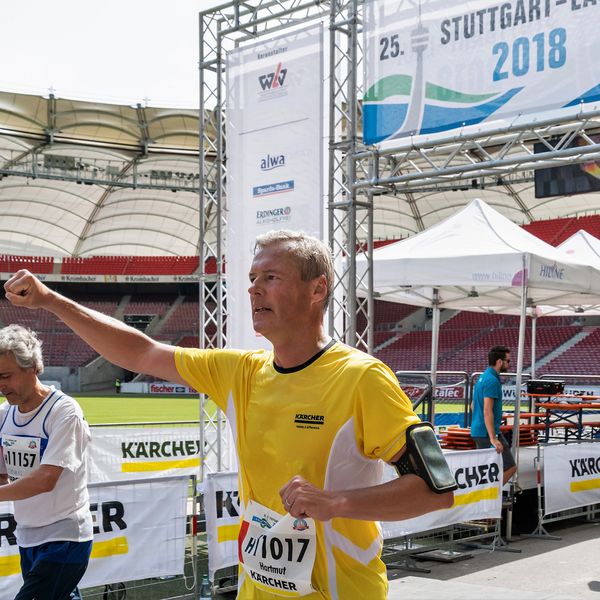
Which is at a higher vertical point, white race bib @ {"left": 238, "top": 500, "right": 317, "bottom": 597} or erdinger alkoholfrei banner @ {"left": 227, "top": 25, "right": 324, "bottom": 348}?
erdinger alkoholfrei banner @ {"left": 227, "top": 25, "right": 324, "bottom": 348}

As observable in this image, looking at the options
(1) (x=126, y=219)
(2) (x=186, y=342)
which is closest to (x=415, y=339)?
(2) (x=186, y=342)

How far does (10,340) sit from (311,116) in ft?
22.2

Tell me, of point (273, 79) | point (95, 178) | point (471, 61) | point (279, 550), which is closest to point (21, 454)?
point (279, 550)

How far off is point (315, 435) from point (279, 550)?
12.9 inches

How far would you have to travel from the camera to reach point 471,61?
8.99m

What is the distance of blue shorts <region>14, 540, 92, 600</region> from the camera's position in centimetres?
388

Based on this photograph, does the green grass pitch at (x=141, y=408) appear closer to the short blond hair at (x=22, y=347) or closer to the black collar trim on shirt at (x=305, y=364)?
the short blond hair at (x=22, y=347)

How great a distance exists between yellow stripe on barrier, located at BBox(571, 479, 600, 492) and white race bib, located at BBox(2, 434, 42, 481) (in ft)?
24.7

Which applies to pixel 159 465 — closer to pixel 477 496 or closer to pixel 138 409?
pixel 477 496

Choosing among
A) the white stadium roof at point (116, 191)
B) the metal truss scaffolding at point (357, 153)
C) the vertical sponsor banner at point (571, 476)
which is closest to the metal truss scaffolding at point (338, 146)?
the metal truss scaffolding at point (357, 153)

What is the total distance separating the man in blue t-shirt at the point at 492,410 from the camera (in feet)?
31.7

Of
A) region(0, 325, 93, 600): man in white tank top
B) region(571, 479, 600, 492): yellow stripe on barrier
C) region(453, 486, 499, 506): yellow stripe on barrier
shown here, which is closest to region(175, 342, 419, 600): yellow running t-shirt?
region(0, 325, 93, 600): man in white tank top

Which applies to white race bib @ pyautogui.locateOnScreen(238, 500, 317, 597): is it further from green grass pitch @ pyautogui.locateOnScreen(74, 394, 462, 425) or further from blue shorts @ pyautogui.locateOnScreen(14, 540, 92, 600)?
green grass pitch @ pyautogui.locateOnScreen(74, 394, 462, 425)

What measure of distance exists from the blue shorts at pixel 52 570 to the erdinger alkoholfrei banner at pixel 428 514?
2.59 meters
